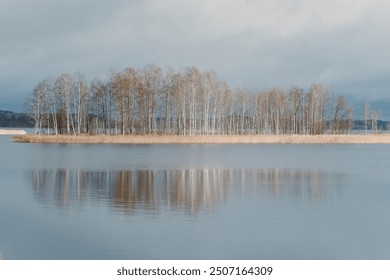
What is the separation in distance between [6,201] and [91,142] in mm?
41239

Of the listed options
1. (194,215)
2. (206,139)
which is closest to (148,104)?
(206,139)

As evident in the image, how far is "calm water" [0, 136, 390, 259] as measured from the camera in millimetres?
10555

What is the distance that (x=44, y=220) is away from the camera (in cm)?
1345

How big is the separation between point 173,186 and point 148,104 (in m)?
49.7

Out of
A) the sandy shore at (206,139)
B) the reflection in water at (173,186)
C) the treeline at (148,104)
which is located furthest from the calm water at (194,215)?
the treeline at (148,104)

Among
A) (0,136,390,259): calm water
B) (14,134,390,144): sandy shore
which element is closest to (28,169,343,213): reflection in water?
(0,136,390,259): calm water

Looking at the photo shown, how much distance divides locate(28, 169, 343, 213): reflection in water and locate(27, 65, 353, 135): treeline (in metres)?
38.6

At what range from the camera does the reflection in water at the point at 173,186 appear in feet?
53.7

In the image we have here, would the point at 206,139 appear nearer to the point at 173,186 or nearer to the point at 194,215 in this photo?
the point at 173,186

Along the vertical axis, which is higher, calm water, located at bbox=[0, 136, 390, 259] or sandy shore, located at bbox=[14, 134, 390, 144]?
sandy shore, located at bbox=[14, 134, 390, 144]

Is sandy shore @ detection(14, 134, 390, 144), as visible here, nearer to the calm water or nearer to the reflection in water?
the reflection in water

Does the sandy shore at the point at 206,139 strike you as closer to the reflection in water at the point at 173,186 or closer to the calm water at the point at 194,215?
the reflection in water at the point at 173,186
